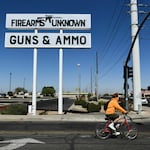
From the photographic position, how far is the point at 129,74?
2666cm

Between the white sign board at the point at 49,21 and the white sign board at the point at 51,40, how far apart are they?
0.71m

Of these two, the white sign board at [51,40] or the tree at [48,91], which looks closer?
the white sign board at [51,40]

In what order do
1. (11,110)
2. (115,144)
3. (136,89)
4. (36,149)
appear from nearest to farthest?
(36,149) < (115,144) < (11,110) < (136,89)

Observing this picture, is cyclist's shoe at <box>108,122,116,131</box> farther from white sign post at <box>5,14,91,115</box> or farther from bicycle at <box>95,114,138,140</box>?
white sign post at <box>5,14,91,115</box>

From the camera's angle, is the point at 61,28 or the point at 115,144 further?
the point at 61,28

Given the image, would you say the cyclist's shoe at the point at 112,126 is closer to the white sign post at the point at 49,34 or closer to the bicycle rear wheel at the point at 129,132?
the bicycle rear wheel at the point at 129,132

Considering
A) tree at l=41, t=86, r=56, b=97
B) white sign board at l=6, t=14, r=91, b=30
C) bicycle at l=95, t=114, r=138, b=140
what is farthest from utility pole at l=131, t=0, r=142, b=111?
tree at l=41, t=86, r=56, b=97

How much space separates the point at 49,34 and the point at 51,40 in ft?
1.81

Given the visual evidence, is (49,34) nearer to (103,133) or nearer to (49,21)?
(49,21)

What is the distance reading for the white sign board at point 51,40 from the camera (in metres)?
26.9

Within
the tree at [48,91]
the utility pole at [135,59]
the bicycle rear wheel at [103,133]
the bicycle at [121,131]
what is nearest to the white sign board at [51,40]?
the utility pole at [135,59]

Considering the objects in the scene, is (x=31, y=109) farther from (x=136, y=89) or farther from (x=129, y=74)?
(x=136, y=89)

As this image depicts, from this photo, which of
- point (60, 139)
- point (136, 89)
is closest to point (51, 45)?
point (136, 89)

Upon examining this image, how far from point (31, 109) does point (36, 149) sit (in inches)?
689
